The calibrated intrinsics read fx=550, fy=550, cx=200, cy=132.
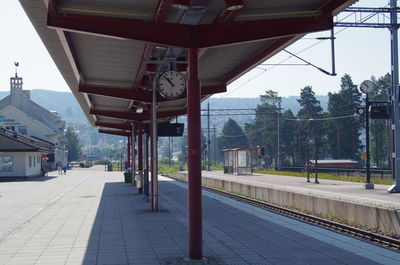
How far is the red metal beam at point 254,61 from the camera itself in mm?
11211

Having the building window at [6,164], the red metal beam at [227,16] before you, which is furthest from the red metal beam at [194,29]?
the building window at [6,164]

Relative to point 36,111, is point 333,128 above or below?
below

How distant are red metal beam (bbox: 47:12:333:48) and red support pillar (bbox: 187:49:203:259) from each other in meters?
0.34

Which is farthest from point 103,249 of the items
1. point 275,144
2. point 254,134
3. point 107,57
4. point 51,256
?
point 254,134

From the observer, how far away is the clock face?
1361 cm

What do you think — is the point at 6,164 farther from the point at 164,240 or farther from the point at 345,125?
the point at 345,125

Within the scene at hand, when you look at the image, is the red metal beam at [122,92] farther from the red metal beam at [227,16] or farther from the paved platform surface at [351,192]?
the red metal beam at [227,16]

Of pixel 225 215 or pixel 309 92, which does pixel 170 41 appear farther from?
pixel 309 92

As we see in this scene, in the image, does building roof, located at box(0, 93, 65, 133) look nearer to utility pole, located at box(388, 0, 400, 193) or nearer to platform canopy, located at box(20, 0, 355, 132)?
→ utility pole, located at box(388, 0, 400, 193)

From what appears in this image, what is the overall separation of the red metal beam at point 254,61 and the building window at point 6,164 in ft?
116

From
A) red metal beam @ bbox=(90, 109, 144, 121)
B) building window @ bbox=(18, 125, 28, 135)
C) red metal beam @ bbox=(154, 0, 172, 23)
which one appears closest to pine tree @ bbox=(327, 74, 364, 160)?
building window @ bbox=(18, 125, 28, 135)

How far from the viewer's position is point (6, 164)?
4806 cm

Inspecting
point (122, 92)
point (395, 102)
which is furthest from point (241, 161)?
point (122, 92)

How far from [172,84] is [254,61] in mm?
2117
